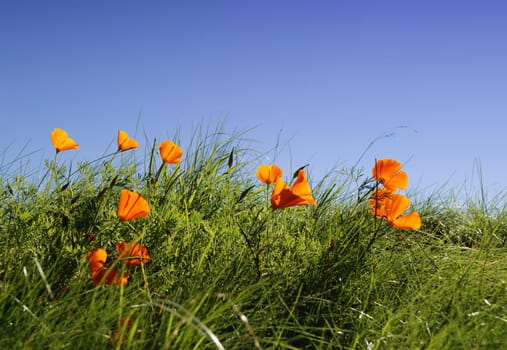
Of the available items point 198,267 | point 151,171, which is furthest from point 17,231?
point 198,267

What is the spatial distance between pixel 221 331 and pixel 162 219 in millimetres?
570

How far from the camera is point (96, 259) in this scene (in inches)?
74.4

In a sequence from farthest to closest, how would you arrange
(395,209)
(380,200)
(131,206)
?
(380,200)
(395,209)
(131,206)

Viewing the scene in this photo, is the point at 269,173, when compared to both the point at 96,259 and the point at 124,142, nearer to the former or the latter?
the point at 124,142

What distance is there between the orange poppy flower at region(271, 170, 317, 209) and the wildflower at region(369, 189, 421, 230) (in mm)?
374

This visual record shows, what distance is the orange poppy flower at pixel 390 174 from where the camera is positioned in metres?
2.34

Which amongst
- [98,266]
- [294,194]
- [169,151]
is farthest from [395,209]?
[98,266]

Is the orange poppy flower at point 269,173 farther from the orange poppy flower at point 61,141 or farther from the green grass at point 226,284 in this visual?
the orange poppy flower at point 61,141

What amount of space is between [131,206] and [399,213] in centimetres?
106

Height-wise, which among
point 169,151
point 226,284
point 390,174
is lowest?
point 226,284

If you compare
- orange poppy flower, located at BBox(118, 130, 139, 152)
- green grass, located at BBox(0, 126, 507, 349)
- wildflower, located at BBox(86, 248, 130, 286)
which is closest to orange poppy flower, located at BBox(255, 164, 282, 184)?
green grass, located at BBox(0, 126, 507, 349)

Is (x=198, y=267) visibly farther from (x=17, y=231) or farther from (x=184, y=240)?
(x=17, y=231)

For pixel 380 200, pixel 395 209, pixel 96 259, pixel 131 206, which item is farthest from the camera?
pixel 380 200

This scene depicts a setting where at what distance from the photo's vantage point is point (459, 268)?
282 cm
